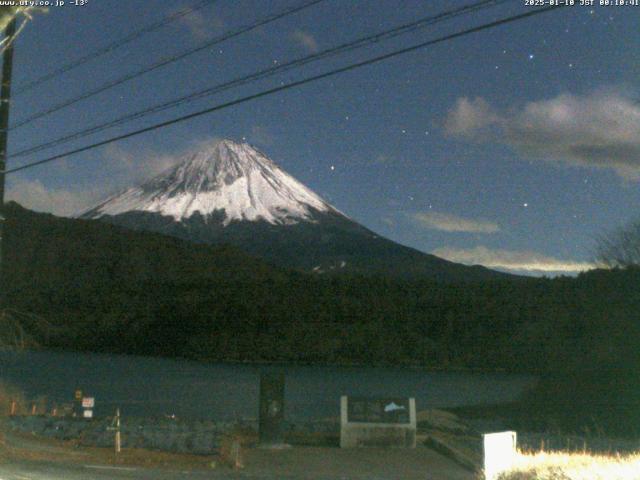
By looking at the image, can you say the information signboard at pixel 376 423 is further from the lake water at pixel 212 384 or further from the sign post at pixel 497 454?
the lake water at pixel 212 384

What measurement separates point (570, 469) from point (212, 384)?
92838mm

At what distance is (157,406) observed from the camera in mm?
63938

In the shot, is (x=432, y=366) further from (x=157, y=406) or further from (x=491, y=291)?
(x=157, y=406)

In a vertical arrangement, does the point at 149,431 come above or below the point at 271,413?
below

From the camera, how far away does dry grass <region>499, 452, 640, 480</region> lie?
9.44 m

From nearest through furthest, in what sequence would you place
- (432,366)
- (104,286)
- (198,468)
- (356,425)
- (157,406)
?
(198,468)
(356,425)
(157,406)
(432,366)
(104,286)

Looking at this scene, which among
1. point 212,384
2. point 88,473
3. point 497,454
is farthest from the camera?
point 212,384

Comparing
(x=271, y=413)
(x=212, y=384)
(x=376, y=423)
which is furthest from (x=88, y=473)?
(x=212, y=384)

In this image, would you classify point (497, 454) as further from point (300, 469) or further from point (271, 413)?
point (271, 413)

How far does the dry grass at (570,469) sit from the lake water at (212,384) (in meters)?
41.4

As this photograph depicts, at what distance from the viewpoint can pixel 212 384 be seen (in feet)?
329

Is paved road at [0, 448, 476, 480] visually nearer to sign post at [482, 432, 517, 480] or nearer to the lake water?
sign post at [482, 432, 517, 480]

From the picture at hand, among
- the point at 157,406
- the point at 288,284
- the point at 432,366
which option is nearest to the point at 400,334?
the point at 432,366

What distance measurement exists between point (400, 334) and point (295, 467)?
145 metres
